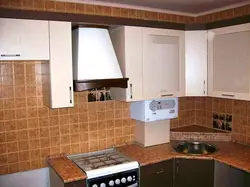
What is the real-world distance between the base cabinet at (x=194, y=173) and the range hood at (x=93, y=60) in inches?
39.6

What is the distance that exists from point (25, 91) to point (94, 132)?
780mm

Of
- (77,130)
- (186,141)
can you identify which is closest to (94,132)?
(77,130)

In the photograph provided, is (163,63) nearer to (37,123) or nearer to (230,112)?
(230,112)

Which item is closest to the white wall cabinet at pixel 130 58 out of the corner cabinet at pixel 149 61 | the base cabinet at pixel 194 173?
the corner cabinet at pixel 149 61

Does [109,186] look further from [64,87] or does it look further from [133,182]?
[64,87]

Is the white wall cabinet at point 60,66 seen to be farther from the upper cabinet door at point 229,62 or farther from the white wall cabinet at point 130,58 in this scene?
the upper cabinet door at point 229,62

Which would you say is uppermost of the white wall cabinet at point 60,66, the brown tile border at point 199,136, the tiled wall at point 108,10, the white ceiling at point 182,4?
the white ceiling at point 182,4

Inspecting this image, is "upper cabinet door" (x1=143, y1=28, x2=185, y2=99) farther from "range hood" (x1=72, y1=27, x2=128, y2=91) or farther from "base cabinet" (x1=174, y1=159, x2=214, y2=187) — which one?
"base cabinet" (x1=174, y1=159, x2=214, y2=187)

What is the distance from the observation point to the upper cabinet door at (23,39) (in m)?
1.90

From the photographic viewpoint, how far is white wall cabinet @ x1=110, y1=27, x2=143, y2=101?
7.90 feet

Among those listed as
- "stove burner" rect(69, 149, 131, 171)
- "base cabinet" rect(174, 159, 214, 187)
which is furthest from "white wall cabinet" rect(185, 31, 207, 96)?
"stove burner" rect(69, 149, 131, 171)

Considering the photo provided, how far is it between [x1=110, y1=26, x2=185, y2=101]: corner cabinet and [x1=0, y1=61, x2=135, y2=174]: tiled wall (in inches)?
13.8

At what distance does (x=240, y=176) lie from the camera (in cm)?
224

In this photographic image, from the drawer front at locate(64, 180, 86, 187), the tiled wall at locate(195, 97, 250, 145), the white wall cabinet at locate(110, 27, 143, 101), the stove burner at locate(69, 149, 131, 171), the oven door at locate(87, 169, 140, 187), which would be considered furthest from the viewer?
the tiled wall at locate(195, 97, 250, 145)
